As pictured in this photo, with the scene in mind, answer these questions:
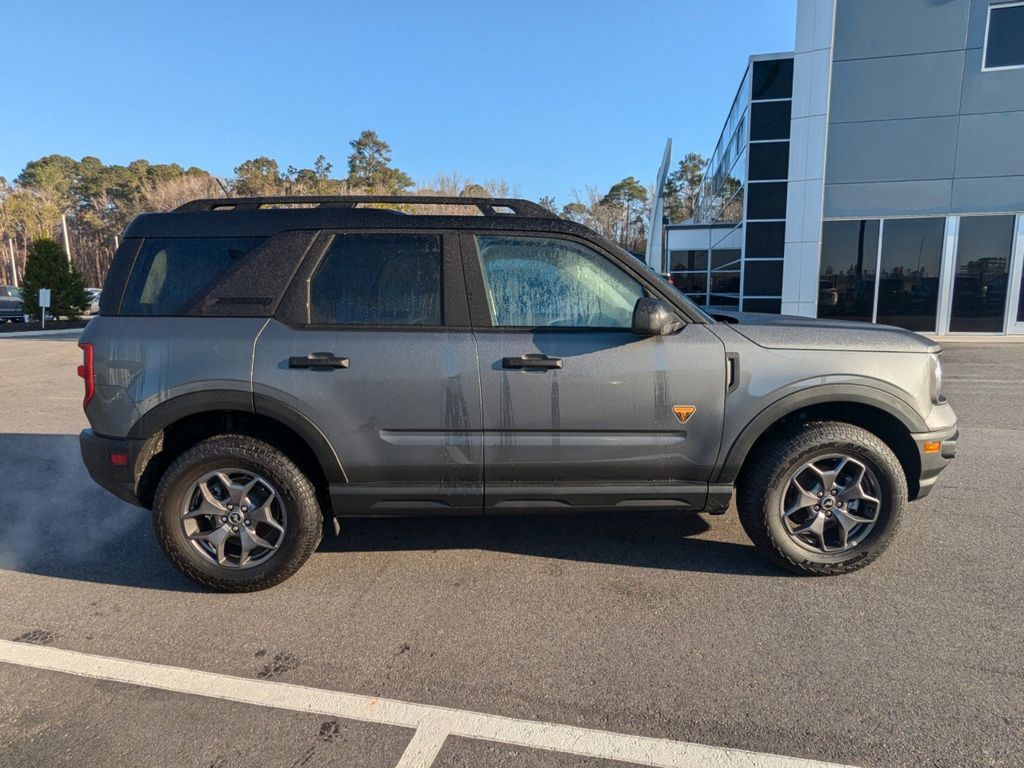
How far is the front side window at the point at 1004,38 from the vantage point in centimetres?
1408

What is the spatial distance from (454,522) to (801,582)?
7.21 feet

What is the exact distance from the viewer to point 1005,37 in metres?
14.2

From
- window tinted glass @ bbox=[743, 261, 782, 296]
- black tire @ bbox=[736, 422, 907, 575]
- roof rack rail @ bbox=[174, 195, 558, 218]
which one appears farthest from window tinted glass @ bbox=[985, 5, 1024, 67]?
roof rack rail @ bbox=[174, 195, 558, 218]

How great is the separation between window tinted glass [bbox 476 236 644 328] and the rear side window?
1311 mm

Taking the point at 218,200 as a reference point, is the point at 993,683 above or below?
below

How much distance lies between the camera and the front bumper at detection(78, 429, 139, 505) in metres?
3.25

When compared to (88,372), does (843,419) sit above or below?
below

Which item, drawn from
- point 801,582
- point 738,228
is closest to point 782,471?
point 801,582

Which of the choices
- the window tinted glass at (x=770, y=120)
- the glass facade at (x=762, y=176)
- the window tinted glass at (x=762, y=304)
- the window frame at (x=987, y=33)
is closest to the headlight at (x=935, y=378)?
the window tinted glass at (x=762, y=304)

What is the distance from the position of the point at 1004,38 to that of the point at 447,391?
17948 mm

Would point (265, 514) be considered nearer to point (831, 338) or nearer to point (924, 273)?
Result: point (831, 338)

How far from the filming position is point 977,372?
1052 cm

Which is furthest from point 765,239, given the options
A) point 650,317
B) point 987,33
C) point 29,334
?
point 29,334

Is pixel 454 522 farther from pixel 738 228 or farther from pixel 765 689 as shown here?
pixel 738 228
